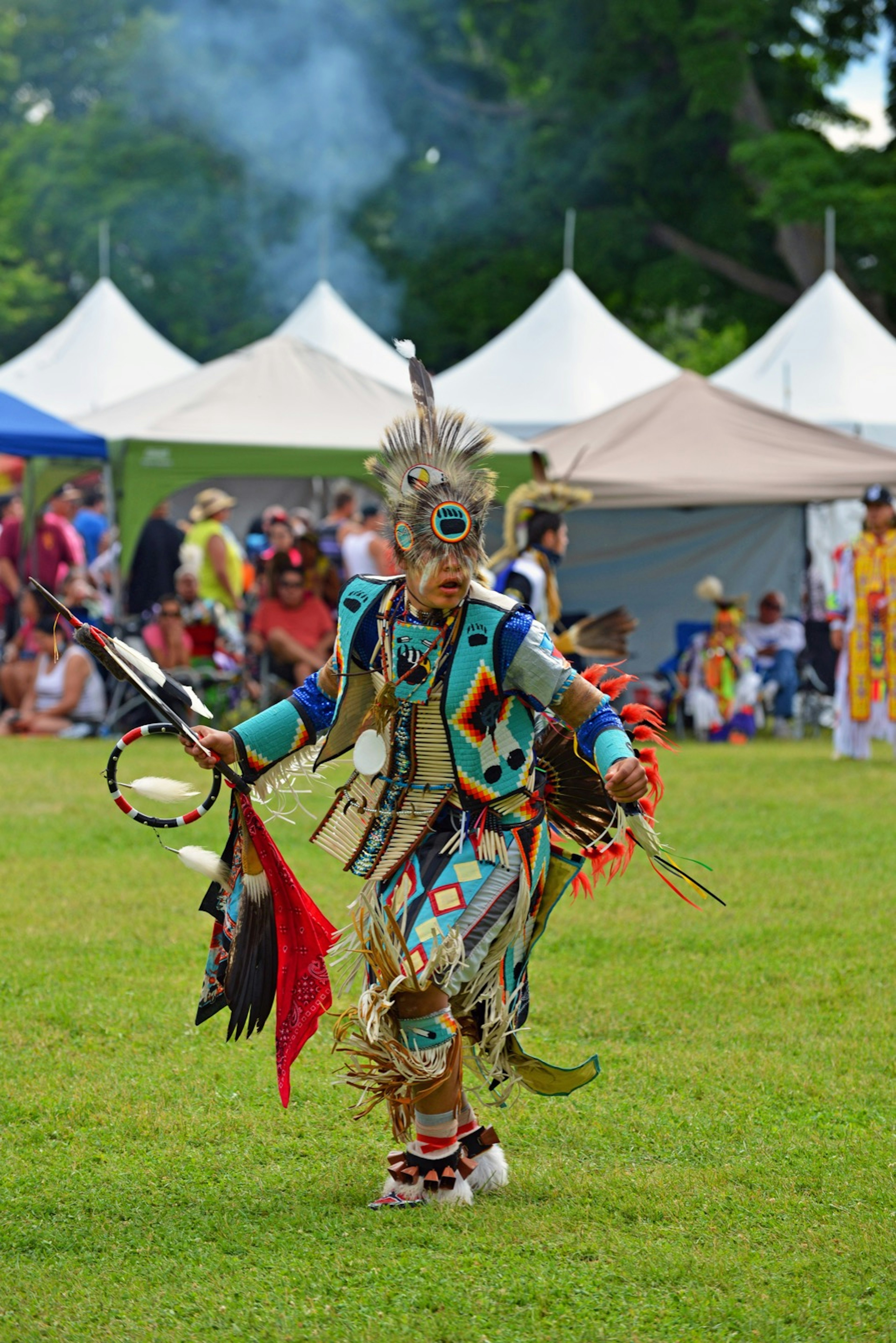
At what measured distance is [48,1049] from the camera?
4.88 meters

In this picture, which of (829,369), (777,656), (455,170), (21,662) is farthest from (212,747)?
(455,170)

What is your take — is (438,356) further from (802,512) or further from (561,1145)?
(561,1145)

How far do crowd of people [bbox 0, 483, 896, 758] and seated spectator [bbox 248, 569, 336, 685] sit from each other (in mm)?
10

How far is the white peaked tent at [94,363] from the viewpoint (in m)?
19.6

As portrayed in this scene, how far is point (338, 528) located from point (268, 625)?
1.78 meters

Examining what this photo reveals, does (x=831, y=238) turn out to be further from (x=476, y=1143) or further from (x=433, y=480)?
(x=476, y=1143)

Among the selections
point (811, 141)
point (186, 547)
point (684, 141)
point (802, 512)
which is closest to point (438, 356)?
point (684, 141)

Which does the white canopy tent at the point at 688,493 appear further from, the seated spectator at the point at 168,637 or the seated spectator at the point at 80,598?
the seated spectator at the point at 80,598

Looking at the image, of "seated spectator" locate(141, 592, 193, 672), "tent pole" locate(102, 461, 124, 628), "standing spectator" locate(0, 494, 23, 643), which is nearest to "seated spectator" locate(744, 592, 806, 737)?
"seated spectator" locate(141, 592, 193, 672)

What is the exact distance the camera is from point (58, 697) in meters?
12.7

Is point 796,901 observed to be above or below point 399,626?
below

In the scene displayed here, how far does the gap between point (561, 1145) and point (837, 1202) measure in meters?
0.72

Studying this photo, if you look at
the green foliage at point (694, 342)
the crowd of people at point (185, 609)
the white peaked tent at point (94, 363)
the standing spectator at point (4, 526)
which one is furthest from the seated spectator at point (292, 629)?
the green foliage at point (694, 342)

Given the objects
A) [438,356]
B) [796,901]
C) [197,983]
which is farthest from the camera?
[438,356]
